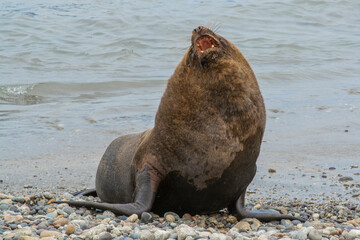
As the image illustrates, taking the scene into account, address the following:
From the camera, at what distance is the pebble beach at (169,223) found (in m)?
4.05

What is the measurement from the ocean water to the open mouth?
0.23 meters

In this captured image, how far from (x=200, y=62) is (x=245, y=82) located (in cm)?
42

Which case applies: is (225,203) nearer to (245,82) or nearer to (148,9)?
(245,82)

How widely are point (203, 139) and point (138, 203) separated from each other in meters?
0.75

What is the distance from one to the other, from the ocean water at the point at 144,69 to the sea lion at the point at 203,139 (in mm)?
414

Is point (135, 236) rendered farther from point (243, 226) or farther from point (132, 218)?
point (243, 226)

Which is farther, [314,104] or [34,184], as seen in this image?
[314,104]

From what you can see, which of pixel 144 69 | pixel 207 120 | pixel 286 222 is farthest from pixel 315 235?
pixel 144 69

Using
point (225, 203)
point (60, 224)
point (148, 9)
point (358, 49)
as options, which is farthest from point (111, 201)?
point (148, 9)

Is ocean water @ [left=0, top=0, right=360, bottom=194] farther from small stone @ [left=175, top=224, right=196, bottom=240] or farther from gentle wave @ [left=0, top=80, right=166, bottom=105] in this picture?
small stone @ [left=175, top=224, right=196, bottom=240]

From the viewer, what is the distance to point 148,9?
27.6 metres

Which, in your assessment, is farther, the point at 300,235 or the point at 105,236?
the point at 300,235

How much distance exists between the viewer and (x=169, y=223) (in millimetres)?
4930

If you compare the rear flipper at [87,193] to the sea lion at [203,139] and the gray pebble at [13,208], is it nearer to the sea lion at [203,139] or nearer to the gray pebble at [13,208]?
the sea lion at [203,139]
